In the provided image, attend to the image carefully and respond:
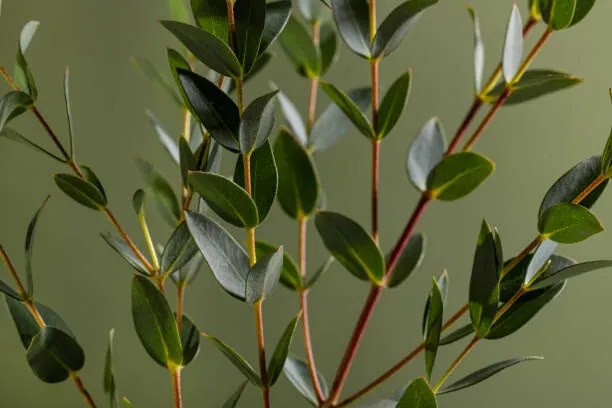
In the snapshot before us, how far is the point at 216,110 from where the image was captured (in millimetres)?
596

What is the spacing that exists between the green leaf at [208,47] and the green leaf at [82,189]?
19 centimetres

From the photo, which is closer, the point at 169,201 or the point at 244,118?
the point at 244,118

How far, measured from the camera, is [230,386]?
1250 millimetres

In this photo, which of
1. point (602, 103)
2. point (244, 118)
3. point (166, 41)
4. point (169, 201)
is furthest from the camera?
point (166, 41)

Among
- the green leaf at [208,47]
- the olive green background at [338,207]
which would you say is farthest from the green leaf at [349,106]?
the olive green background at [338,207]

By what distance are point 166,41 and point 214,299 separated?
1.30ft

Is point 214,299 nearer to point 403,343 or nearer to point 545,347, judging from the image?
point 403,343

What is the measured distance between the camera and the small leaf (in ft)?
1.94

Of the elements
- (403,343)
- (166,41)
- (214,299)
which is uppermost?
(166,41)

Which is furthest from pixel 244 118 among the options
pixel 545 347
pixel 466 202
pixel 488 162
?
pixel 545 347

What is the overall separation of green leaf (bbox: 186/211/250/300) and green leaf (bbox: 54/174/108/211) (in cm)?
14

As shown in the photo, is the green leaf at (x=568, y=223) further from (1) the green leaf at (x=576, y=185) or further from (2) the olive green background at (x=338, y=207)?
(2) the olive green background at (x=338, y=207)

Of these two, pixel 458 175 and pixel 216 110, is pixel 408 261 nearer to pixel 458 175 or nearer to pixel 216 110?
pixel 458 175

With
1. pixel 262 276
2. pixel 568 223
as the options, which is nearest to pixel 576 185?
pixel 568 223
